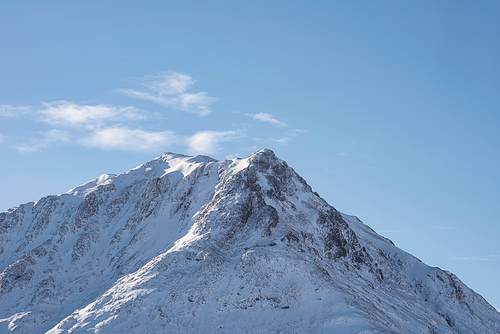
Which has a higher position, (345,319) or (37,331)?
(345,319)

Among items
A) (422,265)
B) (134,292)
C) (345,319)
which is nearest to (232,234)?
(134,292)

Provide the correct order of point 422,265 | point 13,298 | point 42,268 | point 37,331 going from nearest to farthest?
1. point 37,331
2. point 13,298
3. point 42,268
4. point 422,265

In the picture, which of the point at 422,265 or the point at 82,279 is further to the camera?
the point at 422,265

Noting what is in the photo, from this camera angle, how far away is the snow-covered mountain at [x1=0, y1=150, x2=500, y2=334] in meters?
73.3

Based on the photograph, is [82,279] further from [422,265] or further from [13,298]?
[422,265]

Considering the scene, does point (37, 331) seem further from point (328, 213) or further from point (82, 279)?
point (328, 213)

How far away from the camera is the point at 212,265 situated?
80750 millimetres

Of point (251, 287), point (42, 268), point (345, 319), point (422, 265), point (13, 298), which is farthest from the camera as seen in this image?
point (422, 265)

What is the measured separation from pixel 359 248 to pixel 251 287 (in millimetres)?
38786

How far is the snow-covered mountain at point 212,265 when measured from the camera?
73.3 meters

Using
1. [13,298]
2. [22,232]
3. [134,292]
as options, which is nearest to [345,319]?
[134,292]

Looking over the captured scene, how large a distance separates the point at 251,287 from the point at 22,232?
267 feet

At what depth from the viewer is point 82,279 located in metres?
99.5

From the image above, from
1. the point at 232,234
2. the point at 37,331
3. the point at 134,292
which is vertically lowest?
the point at 37,331
